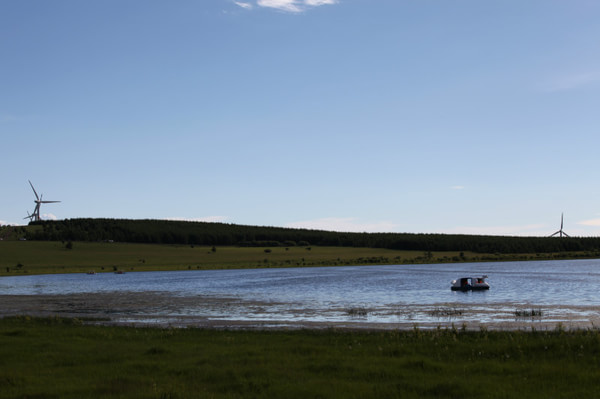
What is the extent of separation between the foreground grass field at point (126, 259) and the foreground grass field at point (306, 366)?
104 metres

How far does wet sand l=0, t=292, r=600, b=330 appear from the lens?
3312 cm

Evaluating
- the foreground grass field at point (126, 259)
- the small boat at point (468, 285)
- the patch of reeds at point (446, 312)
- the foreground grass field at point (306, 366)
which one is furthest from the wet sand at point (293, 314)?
the foreground grass field at point (126, 259)

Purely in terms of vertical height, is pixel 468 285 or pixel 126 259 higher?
pixel 468 285

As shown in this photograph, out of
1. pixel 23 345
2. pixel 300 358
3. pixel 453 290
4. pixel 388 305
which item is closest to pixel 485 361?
pixel 300 358

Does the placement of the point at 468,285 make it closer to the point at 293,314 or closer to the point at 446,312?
the point at 446,312

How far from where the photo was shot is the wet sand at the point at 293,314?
1304 inches

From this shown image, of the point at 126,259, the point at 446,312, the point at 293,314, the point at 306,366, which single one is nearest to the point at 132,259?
the point at 126,259

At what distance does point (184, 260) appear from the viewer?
169375 mm

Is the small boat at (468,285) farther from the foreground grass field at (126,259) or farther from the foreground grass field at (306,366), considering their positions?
the foreground grass field at (126,259)

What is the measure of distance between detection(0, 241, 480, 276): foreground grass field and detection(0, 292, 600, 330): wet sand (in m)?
75.3

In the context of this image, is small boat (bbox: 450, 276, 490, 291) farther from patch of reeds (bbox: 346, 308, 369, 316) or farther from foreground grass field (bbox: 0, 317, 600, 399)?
foreground grass field (bbox: 0, 317, 600, 399)

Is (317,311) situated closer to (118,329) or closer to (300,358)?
(118,329)

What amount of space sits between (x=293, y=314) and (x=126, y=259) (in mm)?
135009

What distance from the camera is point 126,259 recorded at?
549 ft
